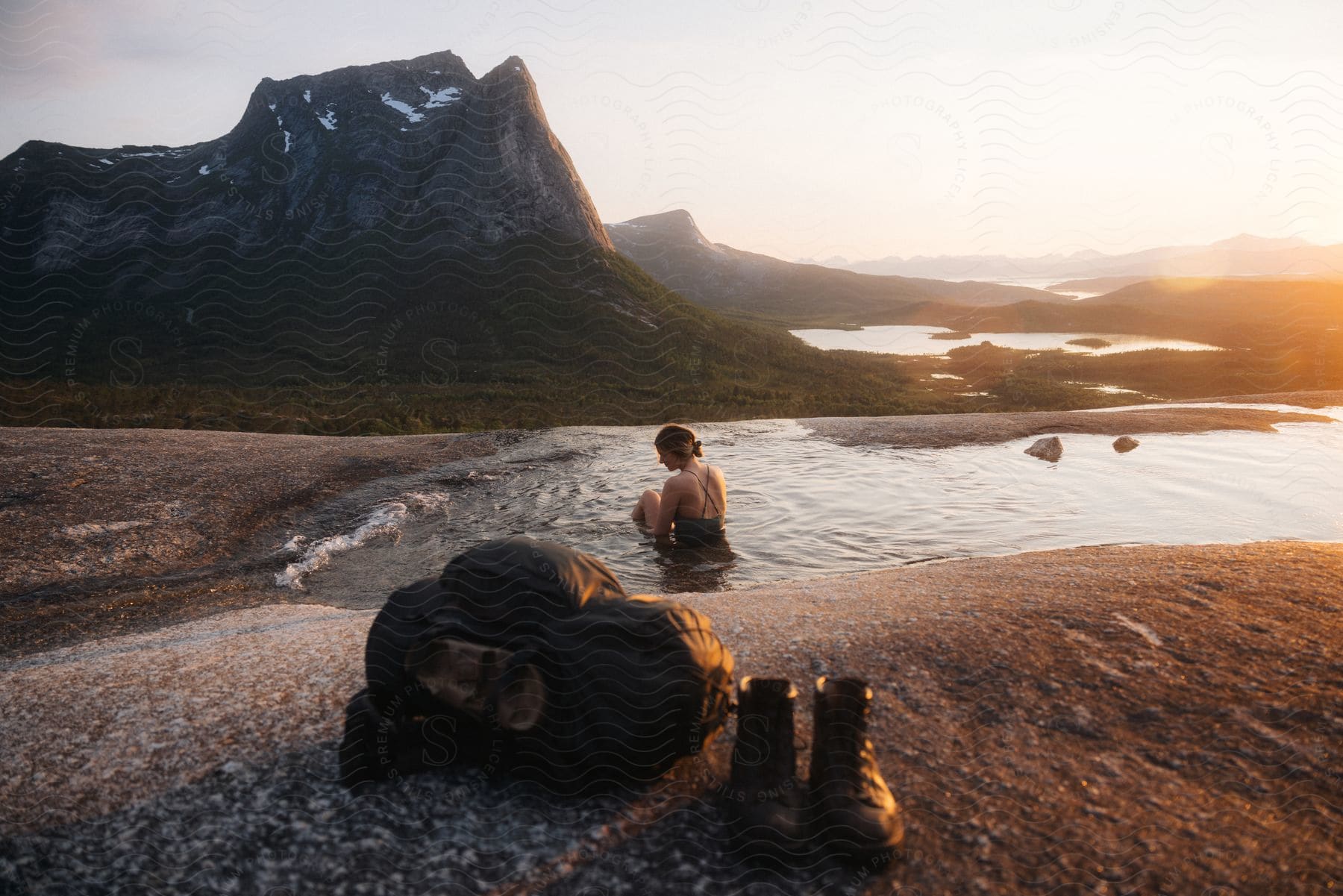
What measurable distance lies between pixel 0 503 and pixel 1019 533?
13654mm

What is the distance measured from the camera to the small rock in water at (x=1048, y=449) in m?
14.3

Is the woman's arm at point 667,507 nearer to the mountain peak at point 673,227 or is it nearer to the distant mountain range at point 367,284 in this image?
the distant mountain range at point 367,284

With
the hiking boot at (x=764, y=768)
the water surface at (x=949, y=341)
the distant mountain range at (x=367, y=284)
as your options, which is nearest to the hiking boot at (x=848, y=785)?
the hiking boot at (x=764, y=768)

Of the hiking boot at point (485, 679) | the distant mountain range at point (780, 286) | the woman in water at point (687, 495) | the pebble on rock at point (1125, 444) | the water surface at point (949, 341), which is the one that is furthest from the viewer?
the distant mountain range at point (780, 286)

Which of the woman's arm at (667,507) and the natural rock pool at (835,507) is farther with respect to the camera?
the woman's arm at (667,507)

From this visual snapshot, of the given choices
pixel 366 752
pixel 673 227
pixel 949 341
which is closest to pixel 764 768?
pixel 366 752

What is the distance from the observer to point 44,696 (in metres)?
4.83

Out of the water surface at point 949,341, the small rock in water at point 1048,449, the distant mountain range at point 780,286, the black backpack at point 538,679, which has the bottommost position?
the small rock in water at point 1048,449

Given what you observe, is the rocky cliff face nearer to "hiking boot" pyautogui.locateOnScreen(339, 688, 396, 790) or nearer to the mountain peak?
"hiking boot" pyautogui.locateOnScreen(339, 688, 396, 790)

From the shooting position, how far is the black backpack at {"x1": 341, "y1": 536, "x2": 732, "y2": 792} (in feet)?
11.3

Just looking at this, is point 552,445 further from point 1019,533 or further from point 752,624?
point 752,624

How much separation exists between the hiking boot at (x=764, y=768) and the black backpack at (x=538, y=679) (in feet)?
0.97

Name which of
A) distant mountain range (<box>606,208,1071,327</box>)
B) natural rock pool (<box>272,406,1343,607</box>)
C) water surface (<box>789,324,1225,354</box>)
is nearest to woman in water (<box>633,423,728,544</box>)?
natural rock pool (<box>272,406,1343,607</box>)

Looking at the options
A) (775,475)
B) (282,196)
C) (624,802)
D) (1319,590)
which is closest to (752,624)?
(624,802)
